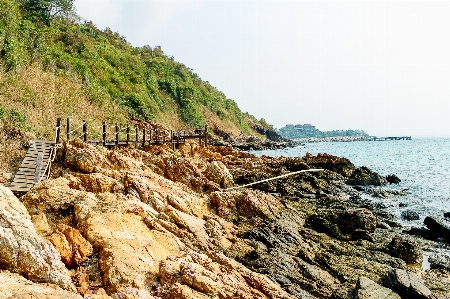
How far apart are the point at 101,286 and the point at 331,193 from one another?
2011 cm

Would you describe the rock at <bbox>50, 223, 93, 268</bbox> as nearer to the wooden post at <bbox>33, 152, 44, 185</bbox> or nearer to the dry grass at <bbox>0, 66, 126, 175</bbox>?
the wooden post at <bbox>33, 152, 44, 185</bbox>

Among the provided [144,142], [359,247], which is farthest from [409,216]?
[144,142]

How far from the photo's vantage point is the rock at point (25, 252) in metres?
6.40

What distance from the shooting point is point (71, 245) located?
812 centimetres

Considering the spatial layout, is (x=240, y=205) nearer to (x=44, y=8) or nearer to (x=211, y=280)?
(x=211, y=280)

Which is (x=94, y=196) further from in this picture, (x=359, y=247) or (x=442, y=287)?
(x=442, y=287)

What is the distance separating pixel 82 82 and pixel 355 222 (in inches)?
1174

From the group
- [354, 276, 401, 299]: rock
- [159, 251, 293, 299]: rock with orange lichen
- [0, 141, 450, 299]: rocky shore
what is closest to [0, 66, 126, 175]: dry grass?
[0, 141, 450, 299]: rocky shore

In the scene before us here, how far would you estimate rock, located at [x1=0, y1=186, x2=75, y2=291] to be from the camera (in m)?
6.40

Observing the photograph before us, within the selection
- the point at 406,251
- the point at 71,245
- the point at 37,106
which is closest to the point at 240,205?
the point at 406,251

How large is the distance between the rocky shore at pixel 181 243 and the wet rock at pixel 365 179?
11.4 m

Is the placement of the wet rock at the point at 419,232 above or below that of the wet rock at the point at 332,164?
below

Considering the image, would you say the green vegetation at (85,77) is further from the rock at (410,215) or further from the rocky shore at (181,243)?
the rock at (410,215)

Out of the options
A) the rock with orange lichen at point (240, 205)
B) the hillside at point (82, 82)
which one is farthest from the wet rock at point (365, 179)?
the hillside at point (82, 82)
